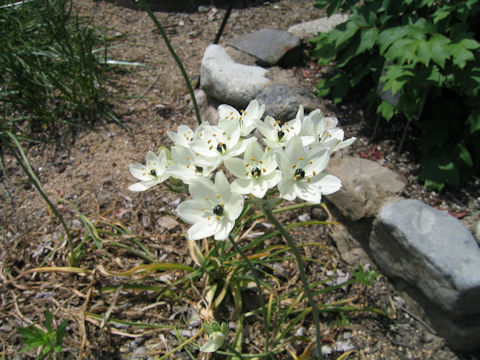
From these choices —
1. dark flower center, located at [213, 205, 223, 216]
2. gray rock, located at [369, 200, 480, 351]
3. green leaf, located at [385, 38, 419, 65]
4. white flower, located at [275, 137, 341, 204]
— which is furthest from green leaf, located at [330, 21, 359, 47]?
dark flower center, located at [213, 205, 223, 216]

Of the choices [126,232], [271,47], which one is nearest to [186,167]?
[126,232]

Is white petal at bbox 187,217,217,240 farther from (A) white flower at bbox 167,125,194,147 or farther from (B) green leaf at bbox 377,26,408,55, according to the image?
(B) green leaf at bbox 377,26,408,55

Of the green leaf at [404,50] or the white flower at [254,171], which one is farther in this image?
the green leaf at [404,50]

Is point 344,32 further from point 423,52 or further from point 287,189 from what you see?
point 287,189

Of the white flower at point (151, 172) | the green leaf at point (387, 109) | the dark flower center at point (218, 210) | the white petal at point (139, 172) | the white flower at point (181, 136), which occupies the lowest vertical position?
the green leaf at point (387, 109)

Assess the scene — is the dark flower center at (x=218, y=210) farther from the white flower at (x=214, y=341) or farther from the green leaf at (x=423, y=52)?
the green leaf at (x=423, y=52)

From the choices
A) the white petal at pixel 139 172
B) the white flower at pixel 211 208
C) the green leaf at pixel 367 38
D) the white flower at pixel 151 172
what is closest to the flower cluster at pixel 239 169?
the white flower at pixel 211 208
